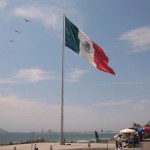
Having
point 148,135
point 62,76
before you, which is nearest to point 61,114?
point 62,76

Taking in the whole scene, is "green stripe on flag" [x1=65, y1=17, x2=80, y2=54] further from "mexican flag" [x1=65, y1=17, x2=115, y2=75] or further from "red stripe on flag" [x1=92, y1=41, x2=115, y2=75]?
"red stripe on flag" [x1=92, y1=41, x2=115, y2=75]

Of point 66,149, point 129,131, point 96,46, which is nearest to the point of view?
point 66,149

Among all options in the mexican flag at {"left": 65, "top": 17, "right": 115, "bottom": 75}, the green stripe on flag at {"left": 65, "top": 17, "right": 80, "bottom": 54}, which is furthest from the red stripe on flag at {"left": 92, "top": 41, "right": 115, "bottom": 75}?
the green stripe on flag at {"left": 65, "top": 17, "right": 80, "bottom": 54}

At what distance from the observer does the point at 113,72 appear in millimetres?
35344

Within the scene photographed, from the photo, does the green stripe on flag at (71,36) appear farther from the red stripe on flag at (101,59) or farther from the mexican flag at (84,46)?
the red stripe on flag at (101,59)

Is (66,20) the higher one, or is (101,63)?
(66,20)

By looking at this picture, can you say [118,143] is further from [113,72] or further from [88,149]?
[113,72]

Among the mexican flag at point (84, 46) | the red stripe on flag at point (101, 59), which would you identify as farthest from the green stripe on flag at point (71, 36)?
the red stripe on flag at point (101, 59)

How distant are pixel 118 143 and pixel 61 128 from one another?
26.8ft

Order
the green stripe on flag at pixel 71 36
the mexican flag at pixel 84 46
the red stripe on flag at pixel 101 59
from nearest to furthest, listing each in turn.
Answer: the red stripe on flag at pixel 101 59 → the mexican flag at pixel 84 46 → the green stripe on flag at pixel 71 36

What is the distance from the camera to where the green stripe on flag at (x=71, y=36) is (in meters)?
39.4

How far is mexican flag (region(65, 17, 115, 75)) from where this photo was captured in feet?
124

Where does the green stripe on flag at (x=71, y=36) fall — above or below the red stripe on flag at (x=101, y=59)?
above

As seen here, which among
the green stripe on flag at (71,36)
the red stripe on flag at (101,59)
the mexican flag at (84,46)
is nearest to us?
the red stripe on flag at (101,59)
